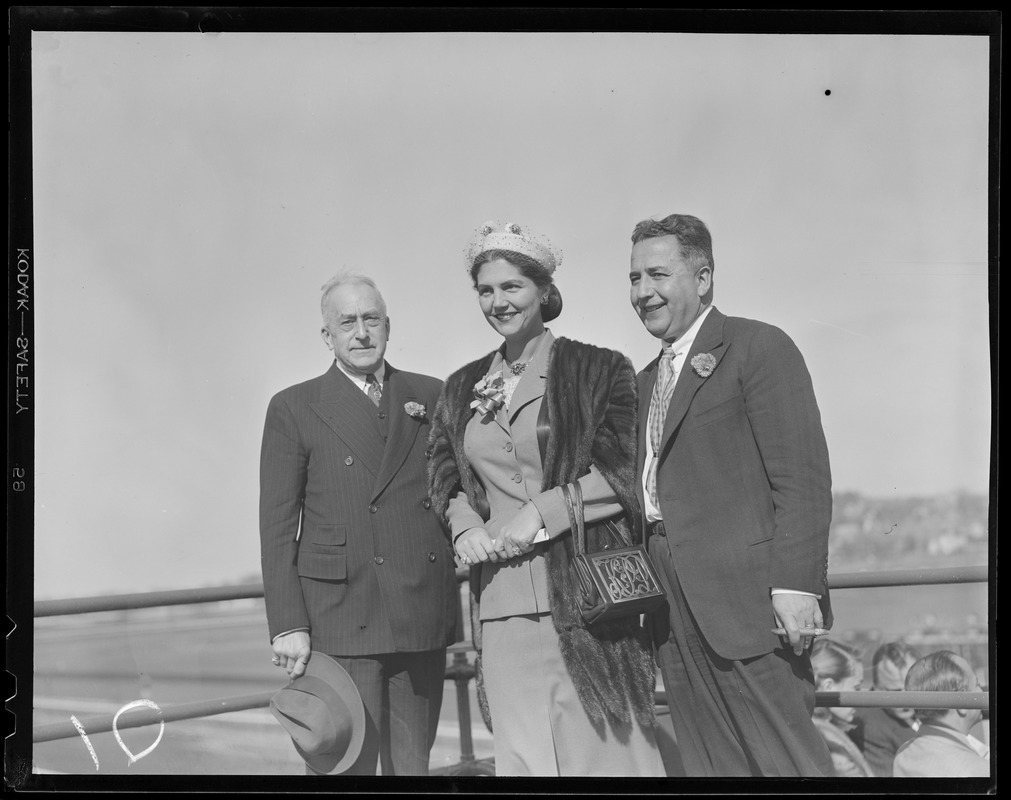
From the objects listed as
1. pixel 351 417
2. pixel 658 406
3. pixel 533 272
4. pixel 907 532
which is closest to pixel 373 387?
pixel 351 417

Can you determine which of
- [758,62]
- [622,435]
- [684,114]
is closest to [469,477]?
[622,435]

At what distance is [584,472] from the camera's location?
385cm

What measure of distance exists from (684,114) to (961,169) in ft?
3.77

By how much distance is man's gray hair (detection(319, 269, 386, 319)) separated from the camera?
412cm

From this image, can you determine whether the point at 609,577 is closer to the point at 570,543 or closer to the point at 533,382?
the point at 570,543

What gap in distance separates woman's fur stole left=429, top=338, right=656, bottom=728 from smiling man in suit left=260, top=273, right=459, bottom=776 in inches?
6.4

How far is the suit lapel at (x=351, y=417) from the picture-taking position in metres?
4.07

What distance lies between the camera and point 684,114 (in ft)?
13.4

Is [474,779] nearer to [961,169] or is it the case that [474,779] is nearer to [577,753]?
[577,753]

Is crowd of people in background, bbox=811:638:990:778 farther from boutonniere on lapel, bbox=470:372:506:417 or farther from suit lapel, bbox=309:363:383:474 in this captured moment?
suit lapel, bbox=309:363:383:474

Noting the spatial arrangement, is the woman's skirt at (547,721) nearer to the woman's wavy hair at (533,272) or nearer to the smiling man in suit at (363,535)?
the smiling man in suit at (363,535)

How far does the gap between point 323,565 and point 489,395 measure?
964mm

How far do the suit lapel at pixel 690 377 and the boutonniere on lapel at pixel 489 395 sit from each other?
0.65m

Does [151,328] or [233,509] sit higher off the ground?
[151,328]
